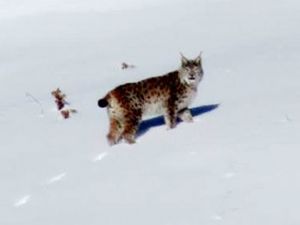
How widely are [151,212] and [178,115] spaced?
10.7ft

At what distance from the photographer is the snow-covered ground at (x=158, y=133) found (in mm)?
9586

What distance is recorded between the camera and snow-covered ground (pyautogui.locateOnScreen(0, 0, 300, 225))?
9586 mm

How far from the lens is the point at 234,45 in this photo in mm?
19500

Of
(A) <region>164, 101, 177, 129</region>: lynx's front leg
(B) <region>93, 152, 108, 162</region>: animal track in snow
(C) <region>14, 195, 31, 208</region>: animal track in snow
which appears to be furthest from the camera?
(A) <region>164, 101, 177, 129</region>: lynx's front leg

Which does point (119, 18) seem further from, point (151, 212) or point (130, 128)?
point (151, 212)

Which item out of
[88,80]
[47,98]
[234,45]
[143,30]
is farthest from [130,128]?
[143,30]

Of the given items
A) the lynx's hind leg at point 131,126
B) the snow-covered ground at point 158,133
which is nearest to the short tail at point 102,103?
the lynx's hind leg at point 131,126

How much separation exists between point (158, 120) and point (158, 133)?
97 cm

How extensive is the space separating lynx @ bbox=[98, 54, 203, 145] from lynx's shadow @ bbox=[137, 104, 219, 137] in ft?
0.98

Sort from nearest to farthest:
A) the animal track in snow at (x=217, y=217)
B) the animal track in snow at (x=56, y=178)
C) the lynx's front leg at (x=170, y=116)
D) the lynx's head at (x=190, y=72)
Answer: the animal track in snow at (x=217, y=217)
the animal track in snow at (x=56, y=178)
the lynx's front leg at (x=170, y=116)
the lynx's head at (x=190, y=72)

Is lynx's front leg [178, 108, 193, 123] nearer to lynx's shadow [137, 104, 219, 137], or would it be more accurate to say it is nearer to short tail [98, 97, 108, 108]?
lynx's shadow [137, 104, 219, 137]

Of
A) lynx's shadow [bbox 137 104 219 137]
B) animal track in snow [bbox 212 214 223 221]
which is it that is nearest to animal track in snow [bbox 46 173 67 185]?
lynx's shadow [bbox 137 104 219 137]

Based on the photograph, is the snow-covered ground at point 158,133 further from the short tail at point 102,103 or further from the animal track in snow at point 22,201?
the short tail at point 102,103

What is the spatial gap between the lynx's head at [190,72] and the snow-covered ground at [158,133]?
1.84 ft
